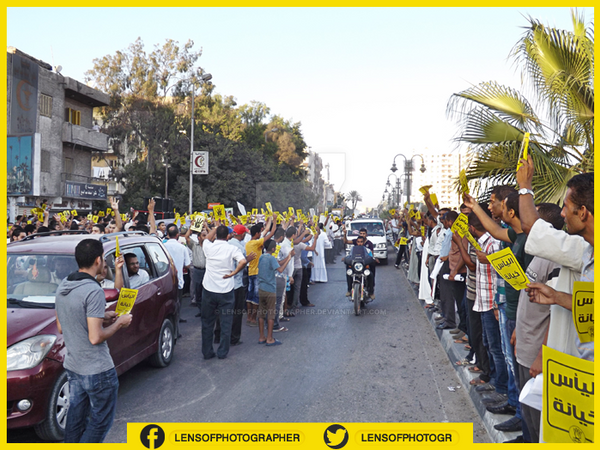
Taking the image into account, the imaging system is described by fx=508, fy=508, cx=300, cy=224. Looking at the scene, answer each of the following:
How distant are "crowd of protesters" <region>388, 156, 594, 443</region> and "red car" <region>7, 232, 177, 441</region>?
11.9 ft

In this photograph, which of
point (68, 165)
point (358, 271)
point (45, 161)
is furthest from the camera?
point (68, 165)

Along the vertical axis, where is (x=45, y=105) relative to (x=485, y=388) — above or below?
above

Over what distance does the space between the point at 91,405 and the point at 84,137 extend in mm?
32610

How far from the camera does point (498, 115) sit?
7.32 metres

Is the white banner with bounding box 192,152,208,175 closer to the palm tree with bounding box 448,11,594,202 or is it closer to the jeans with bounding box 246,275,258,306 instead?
the jeans with bounding box 246,275,258,306

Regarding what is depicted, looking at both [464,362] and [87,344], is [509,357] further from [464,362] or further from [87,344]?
[87,344]

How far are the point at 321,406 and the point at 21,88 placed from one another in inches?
1120

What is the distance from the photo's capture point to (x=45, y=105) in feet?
97.2

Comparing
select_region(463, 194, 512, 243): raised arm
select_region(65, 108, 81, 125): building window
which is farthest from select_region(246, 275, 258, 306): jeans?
select_region(65, 108, 81, 125): building window

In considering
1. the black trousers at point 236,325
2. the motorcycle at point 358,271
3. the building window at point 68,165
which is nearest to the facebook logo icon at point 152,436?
the black trousers at point 236,325

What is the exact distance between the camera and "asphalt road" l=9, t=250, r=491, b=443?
510 centimetres

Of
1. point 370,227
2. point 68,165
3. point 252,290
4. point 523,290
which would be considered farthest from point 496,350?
point 68,165

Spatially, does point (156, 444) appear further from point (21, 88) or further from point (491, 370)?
point (21, 88)

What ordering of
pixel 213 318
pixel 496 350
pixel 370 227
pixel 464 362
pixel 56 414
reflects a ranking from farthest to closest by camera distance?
1. pixel 370 227
2. pixel 213 318
3. pixel 464 362
4. pixel 496 350
5. pixel 56 414
